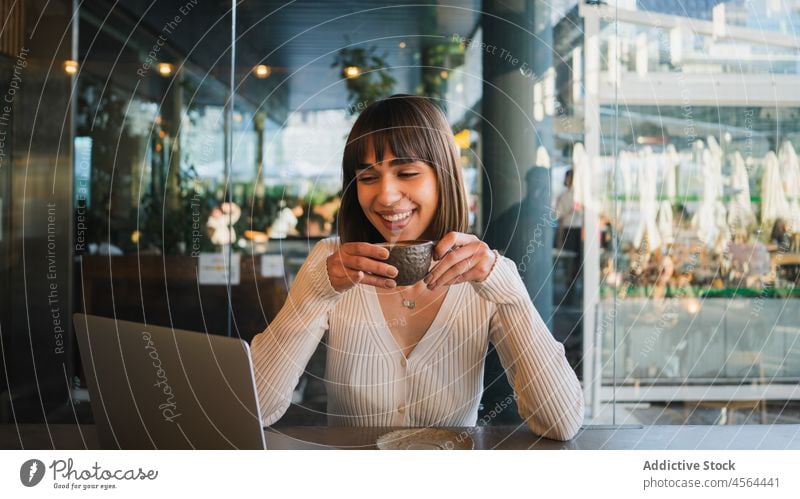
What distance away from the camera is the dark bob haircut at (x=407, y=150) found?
1.04m

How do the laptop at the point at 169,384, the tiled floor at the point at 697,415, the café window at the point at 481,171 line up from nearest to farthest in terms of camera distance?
the laptop at the point at 169,384 < the café window at the point at 481,171 < the tiled floor at the point at 697,415

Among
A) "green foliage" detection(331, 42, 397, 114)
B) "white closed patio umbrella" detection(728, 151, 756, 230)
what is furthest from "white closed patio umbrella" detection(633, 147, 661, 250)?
"green foliage" detection(331, 42, 397, 114)

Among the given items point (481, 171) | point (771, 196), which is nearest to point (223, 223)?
point (481, 171)

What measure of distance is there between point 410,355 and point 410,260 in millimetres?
255

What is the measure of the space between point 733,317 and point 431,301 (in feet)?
4.19

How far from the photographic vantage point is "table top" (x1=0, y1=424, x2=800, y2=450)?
0.84m

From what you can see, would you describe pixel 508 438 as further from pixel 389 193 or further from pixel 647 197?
pixel 647 197

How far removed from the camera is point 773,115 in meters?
1.93

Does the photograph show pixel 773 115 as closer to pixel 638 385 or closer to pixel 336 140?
pixel 638 385

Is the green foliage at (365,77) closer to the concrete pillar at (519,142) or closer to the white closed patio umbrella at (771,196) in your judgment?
the concrete pillar at (519,142)

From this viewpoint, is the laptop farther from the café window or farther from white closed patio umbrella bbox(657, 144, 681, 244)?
white closed patio umbrella bbox(657, 144, 681, 244)

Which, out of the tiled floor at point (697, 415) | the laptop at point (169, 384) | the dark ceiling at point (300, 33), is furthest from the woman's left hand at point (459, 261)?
the tiled floor at point (697, 415)

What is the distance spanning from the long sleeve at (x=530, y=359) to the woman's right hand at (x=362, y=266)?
0.15 metres

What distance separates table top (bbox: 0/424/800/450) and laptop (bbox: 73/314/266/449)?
0.07 metres
